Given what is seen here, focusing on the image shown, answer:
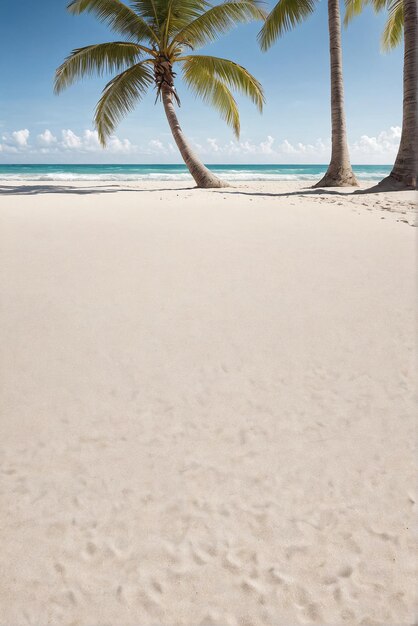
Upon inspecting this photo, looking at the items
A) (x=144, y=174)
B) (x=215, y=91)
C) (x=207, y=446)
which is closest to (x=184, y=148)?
(x=215, y=91)

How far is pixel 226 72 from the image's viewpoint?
1215 centimetres

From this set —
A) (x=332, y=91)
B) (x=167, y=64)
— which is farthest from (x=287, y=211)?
(x=167, y=64)

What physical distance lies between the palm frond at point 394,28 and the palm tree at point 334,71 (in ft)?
9.28

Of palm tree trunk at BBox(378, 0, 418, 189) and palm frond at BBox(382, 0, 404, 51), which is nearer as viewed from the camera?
palm tree trunk at BBox(378, 0, 418, 189)

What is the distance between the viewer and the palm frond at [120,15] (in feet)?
37.9

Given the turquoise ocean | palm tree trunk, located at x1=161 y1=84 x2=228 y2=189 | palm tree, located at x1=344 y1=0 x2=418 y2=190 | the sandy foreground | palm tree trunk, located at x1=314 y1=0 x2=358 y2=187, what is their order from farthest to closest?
the turquoise ocean, palm tree trunk, located at x1=161 y1=84 x2=228 y2=189, palm tree trunk, located at x1=314 y1=0 x2=358 y2=187, palm tree, located at x1=344 y1=0 x2=418 y2=190, the sandy foreground

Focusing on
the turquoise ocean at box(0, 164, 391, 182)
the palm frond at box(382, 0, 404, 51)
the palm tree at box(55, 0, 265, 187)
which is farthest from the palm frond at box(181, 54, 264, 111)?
the turquoise ocean at box(0, 164, 391, 182)

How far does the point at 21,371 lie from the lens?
6.98ft

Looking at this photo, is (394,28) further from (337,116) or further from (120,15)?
(120,15)

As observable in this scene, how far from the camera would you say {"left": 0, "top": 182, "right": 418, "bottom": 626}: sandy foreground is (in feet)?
3.80

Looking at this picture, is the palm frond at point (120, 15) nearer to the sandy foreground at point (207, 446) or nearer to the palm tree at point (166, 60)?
the palm tree at point (166, 60)

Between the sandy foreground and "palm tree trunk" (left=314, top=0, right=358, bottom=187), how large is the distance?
28.5 ft

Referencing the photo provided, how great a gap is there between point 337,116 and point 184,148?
181 inches

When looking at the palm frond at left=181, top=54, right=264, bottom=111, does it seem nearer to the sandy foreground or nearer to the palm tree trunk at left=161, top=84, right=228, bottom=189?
the palm tree trunk at left=161, top=84, right=228, bottom=189
